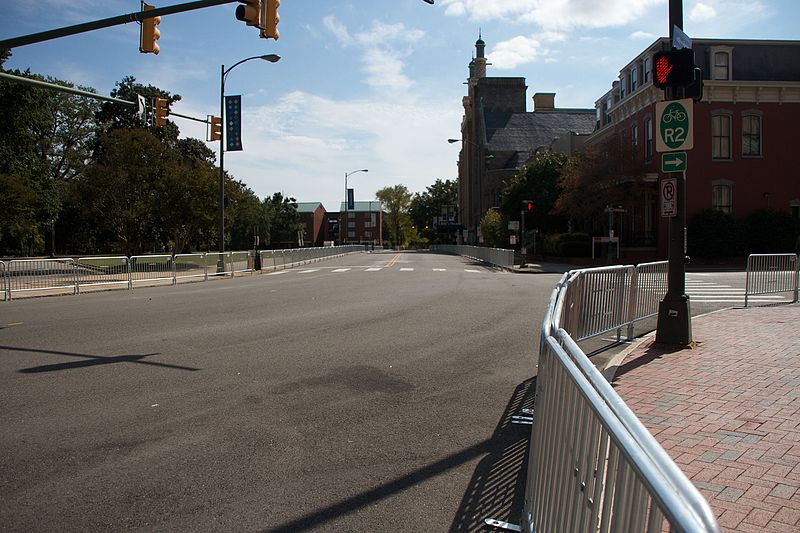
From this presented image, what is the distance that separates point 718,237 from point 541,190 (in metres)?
17.5

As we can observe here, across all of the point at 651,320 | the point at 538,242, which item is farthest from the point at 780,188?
the point at 651,320

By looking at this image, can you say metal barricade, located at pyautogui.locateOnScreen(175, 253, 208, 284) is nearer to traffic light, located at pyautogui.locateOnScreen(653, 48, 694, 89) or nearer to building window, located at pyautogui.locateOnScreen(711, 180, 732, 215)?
traffic light, located at pyautogui.locateOnScreen(653, 48, 694, 89)

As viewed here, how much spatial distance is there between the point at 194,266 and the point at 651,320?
64.4 feet

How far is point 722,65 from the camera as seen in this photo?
35688mm

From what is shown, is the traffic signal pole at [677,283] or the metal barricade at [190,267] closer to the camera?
the traffic signal pole at [677,283]

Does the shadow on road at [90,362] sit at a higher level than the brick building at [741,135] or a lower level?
lower

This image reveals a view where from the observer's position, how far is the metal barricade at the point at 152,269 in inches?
904

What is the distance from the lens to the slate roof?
83000 millimetres

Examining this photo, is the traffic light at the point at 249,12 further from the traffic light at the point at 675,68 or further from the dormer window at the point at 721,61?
the dormer window at the point at 721,61

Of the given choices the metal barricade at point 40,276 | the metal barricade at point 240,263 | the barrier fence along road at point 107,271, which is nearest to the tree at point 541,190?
the metal barricade at point 240,263

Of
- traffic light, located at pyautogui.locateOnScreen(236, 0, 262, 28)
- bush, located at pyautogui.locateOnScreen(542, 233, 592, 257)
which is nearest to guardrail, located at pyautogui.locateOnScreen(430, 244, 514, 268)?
bush, located at pyautogui.locateOnScreen(542, 233, 592, 257)

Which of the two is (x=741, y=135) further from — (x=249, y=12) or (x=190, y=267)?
(x=249, y=12)

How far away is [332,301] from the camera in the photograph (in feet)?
53.4

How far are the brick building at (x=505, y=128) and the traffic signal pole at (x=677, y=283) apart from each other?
69207 millimetres
